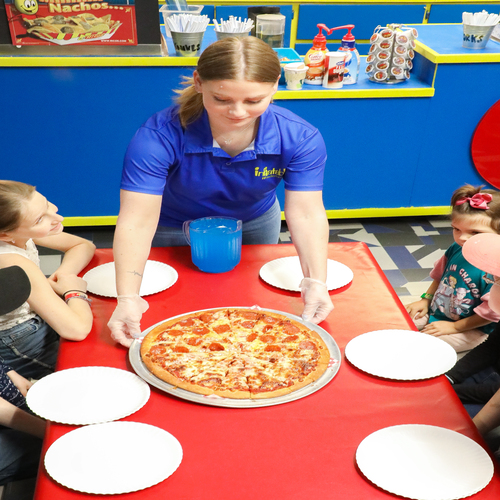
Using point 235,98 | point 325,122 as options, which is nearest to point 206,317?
point 235,98

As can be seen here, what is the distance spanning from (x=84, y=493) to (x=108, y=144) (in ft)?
9.13

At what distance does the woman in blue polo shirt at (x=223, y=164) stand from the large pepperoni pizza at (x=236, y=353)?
99 millimetres

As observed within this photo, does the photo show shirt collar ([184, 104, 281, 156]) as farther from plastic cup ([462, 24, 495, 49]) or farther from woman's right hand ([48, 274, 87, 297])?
plastic cup ([462, 24, 495, 49])

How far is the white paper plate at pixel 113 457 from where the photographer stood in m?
1.12

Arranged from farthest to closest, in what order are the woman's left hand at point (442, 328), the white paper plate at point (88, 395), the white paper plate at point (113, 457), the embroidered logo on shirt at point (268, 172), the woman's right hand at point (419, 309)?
the woman's right hand at point (419, 309)
the woman's left hand at point (442, 328)
the embroidered logo on shirt at point (268, 172)
the white paper plate at point (88, 395)
the white paper plate at point (113, 457)

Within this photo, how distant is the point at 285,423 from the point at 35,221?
99 centimetres

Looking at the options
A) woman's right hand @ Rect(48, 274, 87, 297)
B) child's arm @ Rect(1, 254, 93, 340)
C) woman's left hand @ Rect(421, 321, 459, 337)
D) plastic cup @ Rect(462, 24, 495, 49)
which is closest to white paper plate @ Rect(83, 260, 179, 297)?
woman's right hand @ Rect(48, 274, 87, 297)

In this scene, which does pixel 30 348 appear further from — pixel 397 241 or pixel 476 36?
pixel 476 36

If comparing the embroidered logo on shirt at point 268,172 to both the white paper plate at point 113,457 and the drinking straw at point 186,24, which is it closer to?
the white paper plate at point 113,457

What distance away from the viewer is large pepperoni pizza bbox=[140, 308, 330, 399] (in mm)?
1384

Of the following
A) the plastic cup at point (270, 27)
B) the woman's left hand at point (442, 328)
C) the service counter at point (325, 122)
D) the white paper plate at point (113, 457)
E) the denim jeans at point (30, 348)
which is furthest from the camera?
the plastic cup at point (270, 27)

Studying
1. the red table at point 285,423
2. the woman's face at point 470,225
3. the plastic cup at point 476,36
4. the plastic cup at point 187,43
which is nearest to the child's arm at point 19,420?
the red table at point 285,423

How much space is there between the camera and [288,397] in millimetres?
1352

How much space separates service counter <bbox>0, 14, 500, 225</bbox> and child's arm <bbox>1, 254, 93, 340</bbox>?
204cm
